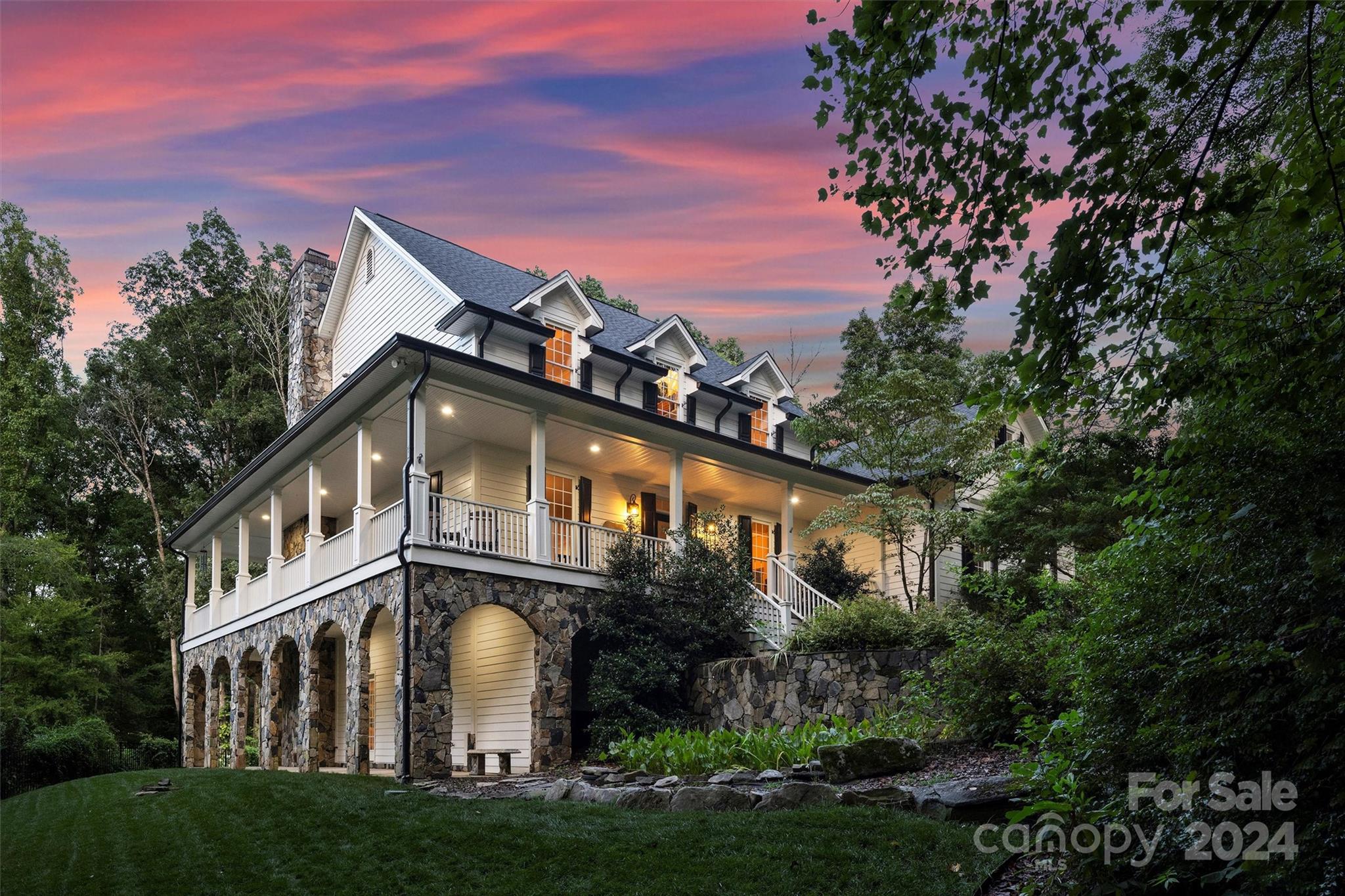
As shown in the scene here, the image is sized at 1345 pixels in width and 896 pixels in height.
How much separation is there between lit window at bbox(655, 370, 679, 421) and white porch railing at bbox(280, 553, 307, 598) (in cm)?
740

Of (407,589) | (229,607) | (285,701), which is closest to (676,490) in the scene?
(407,589)

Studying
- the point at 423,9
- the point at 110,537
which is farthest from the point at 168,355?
the point at 423,9

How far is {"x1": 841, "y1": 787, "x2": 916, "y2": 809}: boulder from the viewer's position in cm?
733

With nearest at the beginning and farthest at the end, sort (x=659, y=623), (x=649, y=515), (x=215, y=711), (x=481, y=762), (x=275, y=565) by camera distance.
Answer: (x=481, y=762) → (x=659, y=623) → (x=275, y=565) → (x=649, y=515) → (x=215, y=711)

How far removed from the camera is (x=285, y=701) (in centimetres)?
2159

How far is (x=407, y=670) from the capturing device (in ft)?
42.2

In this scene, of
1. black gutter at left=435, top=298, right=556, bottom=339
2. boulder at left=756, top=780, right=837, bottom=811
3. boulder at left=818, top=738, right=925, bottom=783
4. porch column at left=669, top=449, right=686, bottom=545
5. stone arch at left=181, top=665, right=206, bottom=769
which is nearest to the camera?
boulder at left=756, top=780, right=837, bottom=811

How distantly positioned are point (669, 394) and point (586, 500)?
2916 mm

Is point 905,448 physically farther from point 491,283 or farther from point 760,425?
point 491,283

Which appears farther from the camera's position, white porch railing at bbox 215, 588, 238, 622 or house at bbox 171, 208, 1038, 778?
white porch railing at bbox 215, 588, 238, 622

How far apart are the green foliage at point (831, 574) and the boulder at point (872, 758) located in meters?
9.37

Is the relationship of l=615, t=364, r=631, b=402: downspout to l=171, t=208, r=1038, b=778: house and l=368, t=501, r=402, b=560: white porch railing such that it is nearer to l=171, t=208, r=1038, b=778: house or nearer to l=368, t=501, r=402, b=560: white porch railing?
l=171, t=208, r=1038, b=778: house

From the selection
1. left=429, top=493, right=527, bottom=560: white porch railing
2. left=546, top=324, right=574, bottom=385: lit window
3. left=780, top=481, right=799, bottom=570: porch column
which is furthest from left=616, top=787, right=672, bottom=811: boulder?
left=546, top=324, right=574, bottom=385: lit window

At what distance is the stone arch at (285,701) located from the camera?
58.4 feet
